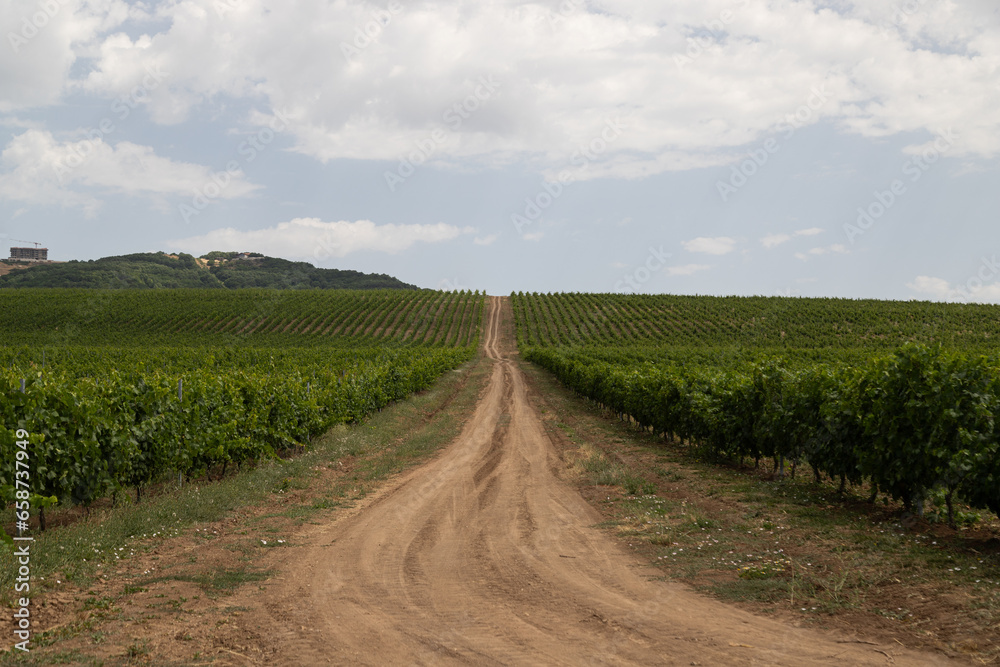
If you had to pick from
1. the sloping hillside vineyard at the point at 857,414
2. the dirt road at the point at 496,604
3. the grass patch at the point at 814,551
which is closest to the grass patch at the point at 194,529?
the dirt road at the point at 496,604

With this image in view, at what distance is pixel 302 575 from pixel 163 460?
5.76m

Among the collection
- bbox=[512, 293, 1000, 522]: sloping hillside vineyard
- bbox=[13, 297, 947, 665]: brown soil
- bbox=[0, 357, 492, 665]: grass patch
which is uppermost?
bbox=[512, 293, 1000, 522]: sloping hillside vineyard

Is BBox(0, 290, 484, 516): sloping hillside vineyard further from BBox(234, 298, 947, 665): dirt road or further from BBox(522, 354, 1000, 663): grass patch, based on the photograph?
BBox(522, 354, 1000, 663): grass patch

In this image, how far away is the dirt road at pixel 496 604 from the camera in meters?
5.09

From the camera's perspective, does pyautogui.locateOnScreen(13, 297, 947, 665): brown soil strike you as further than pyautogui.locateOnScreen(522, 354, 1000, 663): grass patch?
No

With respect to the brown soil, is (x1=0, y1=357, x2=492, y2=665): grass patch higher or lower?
lower

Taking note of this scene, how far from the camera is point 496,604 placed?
6258 millimetres

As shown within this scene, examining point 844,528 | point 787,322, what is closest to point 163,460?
point 844,528

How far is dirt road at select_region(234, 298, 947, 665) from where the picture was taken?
16.7 feet

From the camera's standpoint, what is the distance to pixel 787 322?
82812 mm

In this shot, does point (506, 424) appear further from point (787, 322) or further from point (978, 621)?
point (787, 322)

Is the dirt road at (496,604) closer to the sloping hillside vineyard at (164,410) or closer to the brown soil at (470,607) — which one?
the brown soil at (470,607)

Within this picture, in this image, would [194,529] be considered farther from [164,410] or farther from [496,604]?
[496,604]

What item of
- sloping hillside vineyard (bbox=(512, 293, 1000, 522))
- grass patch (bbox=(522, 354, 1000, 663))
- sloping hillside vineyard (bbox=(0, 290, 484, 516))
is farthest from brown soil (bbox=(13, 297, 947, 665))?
sloping hillside vineyard (bbox=(512, 293, 1000, 522))
